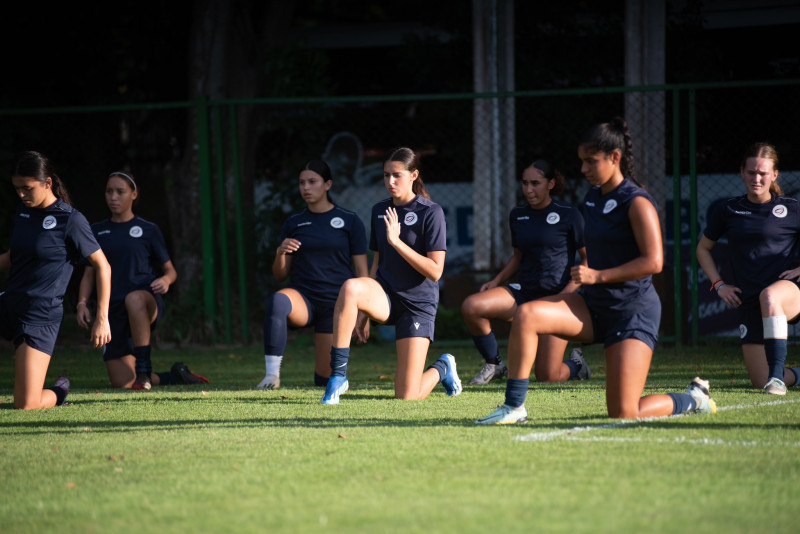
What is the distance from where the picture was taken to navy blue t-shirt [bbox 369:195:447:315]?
7254mm

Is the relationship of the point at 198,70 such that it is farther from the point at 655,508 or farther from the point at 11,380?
the point at 655,508

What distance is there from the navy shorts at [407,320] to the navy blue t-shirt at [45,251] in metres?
2.07

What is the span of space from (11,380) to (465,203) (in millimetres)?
6495

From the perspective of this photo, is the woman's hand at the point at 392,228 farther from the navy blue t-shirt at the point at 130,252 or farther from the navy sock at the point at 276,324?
the navy blue t-shirt at the point at 130,252

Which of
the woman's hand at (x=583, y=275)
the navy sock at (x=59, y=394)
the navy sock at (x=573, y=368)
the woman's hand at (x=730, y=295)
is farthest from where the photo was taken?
the navy sock at (x=573, y=368)

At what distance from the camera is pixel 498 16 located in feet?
43.6

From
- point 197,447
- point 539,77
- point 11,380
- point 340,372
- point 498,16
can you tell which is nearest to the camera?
point 197,447

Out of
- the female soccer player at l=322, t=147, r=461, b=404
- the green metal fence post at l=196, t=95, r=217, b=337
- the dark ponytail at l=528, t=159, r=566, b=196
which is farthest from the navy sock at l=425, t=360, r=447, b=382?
the green metal fence post at l=196, t=95, r=217, b=337

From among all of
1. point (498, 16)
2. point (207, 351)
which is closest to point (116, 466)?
point (207, 351)

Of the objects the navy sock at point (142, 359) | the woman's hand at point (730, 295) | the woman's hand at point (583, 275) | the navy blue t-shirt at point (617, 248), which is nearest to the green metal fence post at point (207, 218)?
the navy sock at point (142, 359)

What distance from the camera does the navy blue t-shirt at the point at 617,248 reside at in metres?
5.88

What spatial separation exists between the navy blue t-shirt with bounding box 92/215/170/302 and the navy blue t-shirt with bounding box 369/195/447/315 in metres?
2.41

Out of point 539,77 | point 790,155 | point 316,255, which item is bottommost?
point 316,255

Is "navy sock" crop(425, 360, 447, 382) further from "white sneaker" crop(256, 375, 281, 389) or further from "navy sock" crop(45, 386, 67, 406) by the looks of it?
"navy sock" crop(45, 386, 67, 406)
